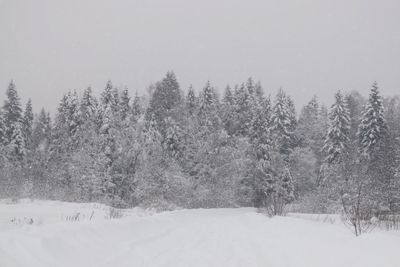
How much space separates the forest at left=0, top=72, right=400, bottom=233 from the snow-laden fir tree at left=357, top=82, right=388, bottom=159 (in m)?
0.10

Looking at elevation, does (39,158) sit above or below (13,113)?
below

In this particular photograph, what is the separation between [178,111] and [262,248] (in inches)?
1377

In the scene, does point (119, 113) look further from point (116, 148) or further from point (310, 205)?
point (310, 205)

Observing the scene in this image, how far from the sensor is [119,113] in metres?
36.8

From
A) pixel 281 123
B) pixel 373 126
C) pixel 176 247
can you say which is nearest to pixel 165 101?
pixel 281 123

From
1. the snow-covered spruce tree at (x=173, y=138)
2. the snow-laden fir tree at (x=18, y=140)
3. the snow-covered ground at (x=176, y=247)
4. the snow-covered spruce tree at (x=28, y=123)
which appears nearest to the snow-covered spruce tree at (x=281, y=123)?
the snow-covered spruce tree at (x=173, y=138)

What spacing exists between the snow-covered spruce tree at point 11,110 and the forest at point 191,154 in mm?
116

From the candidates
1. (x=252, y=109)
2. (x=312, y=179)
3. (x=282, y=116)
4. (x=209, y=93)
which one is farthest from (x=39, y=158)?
(x=312, y=179)

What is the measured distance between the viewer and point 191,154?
38.1 m

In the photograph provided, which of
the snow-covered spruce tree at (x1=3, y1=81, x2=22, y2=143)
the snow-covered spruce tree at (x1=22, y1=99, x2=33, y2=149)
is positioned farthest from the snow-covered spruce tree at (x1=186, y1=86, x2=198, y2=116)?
the snow-covered spruce tree at (x1=22, y1=99, x2=33, y2=149)

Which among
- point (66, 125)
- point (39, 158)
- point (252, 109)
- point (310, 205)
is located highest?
point (252, 109)

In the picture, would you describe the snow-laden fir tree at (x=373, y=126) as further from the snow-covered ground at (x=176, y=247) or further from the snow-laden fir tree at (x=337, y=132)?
the snow-covered ground at (x=176, y=247)

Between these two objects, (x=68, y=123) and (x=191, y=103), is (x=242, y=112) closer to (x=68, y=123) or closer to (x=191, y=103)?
(x=191, y=103)

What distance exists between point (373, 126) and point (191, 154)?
1876cm
